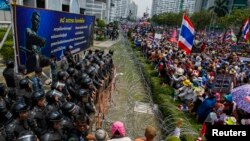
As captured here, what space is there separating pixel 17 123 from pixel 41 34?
6.88 metres

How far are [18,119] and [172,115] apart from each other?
476 cm

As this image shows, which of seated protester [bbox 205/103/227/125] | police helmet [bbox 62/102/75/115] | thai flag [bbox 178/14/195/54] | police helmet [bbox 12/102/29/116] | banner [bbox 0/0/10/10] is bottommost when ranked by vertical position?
seated protester [bbox 205/103/227/125]

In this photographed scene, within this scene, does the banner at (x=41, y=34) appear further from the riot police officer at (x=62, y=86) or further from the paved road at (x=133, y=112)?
the paved road at (x=133, y=112)

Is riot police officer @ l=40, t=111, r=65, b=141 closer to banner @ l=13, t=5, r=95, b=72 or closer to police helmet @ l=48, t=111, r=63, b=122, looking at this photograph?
police helmet @ l=48, t=111, r=63, b=122

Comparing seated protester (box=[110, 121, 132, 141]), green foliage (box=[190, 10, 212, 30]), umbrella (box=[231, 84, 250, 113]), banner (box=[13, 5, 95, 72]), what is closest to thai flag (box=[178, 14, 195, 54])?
umbrella (box=[231, 84, 250, 113])

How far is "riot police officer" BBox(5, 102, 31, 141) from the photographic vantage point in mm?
4500

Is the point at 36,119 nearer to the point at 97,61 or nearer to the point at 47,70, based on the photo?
the point at 97,61

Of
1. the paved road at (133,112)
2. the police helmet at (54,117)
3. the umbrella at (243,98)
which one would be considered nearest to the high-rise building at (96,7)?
the paved road at (133,112)

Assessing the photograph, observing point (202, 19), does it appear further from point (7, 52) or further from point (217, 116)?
point (217, 116)

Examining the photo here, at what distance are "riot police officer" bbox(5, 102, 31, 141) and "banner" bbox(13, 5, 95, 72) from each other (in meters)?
Result: 4.84

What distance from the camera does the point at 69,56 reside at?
1229 cm

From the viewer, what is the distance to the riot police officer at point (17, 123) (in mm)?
4500

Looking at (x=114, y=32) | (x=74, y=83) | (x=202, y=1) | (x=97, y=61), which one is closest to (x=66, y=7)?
(x=114, y=32)

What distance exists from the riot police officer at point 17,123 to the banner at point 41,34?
4842mm
